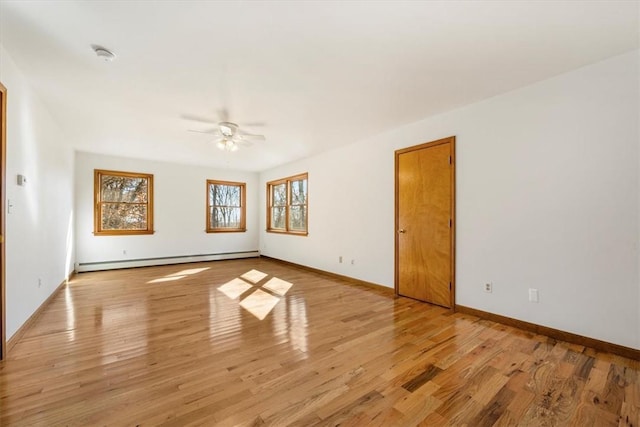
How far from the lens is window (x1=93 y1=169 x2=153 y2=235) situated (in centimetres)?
605

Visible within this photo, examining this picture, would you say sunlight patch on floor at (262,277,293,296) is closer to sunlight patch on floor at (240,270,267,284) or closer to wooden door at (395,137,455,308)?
sunlight patch on floor at (240,270,267,284)

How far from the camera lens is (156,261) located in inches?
261

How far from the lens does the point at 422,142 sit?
153 inches

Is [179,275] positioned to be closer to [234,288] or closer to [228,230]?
[234,288]

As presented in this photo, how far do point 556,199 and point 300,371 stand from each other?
2.80 meters

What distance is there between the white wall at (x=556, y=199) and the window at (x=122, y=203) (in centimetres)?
595

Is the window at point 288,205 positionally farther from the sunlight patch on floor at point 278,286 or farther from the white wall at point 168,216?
the sunlight patch on floor at point 278,286

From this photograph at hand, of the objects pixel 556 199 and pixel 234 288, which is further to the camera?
pixel 234 288

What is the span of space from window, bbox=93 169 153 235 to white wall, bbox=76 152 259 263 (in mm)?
110

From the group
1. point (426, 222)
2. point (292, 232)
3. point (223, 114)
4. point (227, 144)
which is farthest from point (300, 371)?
point (292, 232)

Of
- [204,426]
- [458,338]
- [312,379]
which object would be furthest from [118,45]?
[458,338]

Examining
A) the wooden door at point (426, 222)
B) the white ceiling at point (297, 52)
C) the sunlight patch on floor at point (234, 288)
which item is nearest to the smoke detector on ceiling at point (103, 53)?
the white ceiling at point (297, 52)

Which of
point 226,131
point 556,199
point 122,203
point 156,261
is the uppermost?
point 226,131

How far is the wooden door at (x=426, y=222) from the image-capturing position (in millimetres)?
3545
